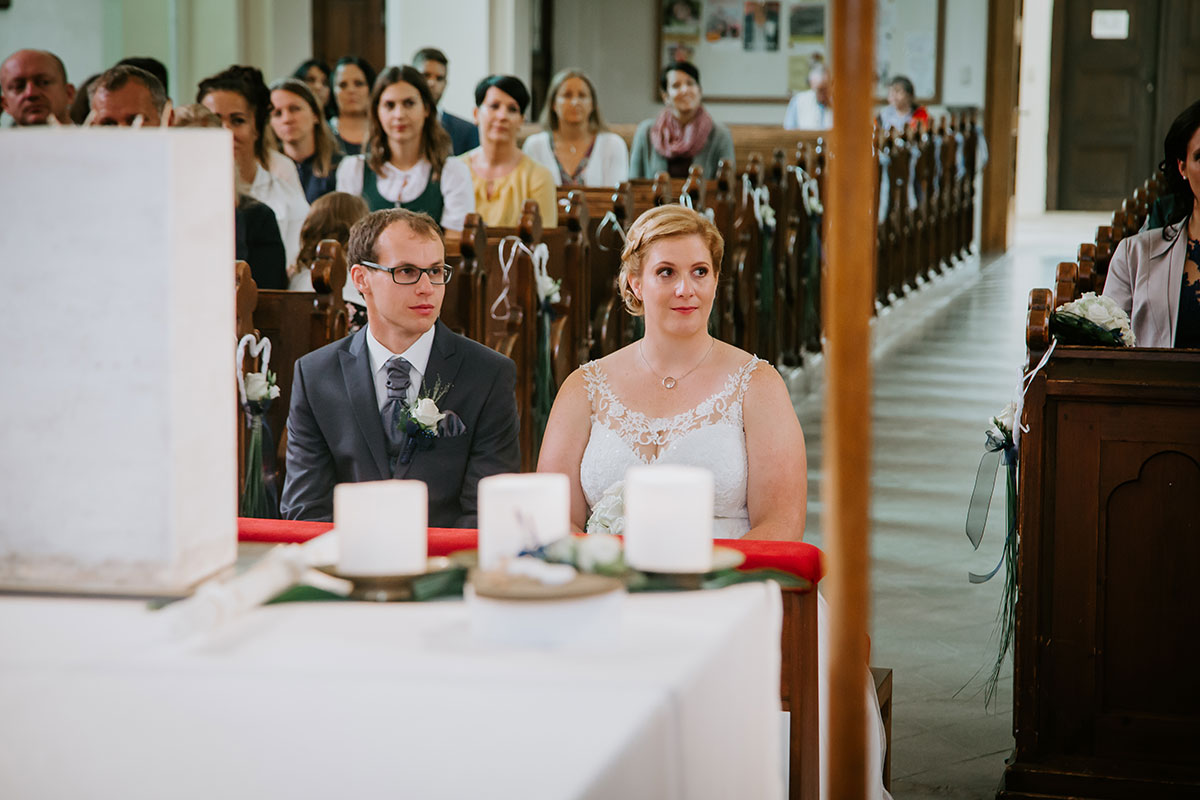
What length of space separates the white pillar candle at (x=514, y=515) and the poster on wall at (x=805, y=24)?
15.5 m

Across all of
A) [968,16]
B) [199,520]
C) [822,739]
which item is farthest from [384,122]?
[968,16]

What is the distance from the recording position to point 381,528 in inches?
60.7

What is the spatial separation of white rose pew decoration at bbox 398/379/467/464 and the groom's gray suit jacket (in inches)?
0.6

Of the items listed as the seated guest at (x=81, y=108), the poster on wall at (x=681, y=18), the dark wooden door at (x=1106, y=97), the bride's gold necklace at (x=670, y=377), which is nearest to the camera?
the bride's gold necklace at (x=670, y=377)

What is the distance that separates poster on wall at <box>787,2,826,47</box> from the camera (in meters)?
16.3

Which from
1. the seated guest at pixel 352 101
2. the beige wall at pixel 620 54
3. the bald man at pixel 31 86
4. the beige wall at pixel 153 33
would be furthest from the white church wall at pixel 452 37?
the bald man at pixel 31 86

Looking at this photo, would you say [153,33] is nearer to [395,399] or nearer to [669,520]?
[395,399]

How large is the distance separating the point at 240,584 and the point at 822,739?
113 cm

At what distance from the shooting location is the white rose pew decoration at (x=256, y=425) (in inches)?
137

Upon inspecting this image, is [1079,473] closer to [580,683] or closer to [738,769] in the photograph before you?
[738,769]

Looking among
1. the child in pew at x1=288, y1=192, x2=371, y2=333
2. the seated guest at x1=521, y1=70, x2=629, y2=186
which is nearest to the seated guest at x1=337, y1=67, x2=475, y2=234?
the child in pew at x1=288, y1=192, x2=371, y2=333

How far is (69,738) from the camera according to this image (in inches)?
54.1

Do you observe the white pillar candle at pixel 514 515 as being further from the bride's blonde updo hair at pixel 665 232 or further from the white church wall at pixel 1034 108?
the white church wall at pixel 1034 108

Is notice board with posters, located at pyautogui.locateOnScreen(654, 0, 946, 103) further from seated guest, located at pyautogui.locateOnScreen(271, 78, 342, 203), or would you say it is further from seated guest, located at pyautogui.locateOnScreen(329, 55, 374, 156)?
seated guest, located at pyautogui.locateOnScreen(271, 78, 342, 203)
